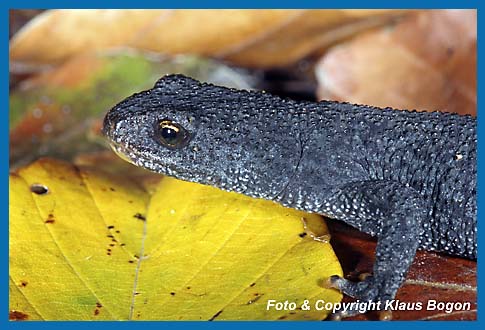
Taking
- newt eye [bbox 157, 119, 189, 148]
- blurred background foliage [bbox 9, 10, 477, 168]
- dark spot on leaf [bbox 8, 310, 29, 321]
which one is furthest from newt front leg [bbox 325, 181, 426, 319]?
blurred background foliage [bbox 9, 10, 477, 168]

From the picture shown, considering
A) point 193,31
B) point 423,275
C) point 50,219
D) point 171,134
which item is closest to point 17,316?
point 50,219

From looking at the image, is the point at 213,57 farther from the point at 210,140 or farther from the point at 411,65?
the point at 210,140

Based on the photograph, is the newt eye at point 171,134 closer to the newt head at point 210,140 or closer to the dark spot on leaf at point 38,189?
the newt head at point 210,140

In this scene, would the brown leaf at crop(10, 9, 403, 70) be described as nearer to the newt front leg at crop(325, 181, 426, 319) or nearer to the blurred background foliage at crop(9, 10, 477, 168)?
the blurred background foliage at crop(9, 10, 477, 168)

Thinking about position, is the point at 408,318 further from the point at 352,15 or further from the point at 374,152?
the point at 352,15

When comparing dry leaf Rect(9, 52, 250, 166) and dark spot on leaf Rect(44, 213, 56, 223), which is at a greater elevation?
dry leaf Rect(9, 52, 250, 166)

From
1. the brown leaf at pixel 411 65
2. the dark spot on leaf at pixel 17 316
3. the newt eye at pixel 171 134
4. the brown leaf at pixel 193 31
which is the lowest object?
the dark spot on leaf at pixel 17 316

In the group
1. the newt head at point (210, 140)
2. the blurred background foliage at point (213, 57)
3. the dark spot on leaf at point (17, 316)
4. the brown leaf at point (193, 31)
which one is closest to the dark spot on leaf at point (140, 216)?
the newt head at point (210, 140)
